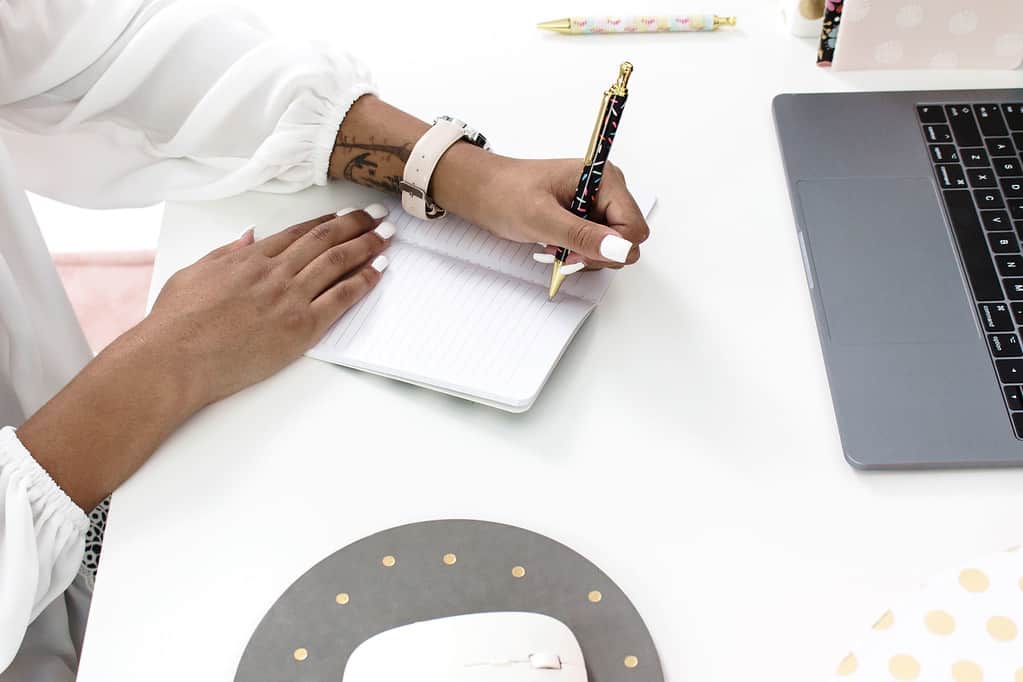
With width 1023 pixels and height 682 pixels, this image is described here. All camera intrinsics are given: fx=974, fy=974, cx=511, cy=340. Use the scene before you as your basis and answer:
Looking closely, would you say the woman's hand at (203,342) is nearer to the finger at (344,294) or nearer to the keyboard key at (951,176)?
the finger at (344,294)

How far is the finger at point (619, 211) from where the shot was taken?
0.77 metres

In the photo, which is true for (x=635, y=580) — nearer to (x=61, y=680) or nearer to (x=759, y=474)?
(x=759, y=474)

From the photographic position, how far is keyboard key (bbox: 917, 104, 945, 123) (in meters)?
0.90

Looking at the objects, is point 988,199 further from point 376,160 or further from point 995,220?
point 376,160

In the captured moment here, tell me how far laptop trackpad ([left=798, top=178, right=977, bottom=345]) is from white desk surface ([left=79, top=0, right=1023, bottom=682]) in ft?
0.09

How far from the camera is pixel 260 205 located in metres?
0.86

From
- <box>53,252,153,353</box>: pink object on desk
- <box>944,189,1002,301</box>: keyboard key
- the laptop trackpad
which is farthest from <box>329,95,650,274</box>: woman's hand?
<box>53,252,153,353</box>: pink object on desk

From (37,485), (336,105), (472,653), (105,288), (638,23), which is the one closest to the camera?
(472,653)

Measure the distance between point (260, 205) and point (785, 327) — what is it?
462 millimetres

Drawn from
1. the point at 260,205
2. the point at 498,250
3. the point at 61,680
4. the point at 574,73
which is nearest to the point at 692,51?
the point at 574,73

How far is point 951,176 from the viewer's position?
850 millimetres

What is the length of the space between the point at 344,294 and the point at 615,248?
8.6 inches

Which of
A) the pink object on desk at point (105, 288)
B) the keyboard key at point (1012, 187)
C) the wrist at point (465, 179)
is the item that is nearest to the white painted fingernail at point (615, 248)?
the wrist at point (465, 179)

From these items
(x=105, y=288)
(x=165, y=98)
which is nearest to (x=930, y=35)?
(x=165, y=98)
